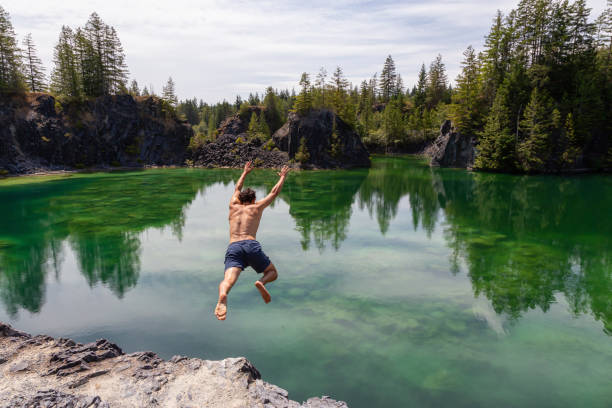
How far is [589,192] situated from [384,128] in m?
67.2

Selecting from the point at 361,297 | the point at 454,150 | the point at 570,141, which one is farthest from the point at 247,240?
the point at 454,150

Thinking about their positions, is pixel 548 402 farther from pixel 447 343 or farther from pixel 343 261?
pixel 343 261

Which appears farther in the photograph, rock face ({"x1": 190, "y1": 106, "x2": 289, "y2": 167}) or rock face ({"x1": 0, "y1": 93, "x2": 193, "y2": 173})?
rock face ({"x1": 190, "y1": 106, "x2": 289, "y2": 167})

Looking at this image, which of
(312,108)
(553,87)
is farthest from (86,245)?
(553,87)

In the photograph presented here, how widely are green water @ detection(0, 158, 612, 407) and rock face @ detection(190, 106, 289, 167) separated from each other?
49.8m

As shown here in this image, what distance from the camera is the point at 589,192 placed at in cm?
3725

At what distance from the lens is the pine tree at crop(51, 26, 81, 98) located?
2692 inches

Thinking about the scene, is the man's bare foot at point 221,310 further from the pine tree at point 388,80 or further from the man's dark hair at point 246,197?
the pine tree at point 388,80

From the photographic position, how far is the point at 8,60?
6222 cm

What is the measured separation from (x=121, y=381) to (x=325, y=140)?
66.6 metres

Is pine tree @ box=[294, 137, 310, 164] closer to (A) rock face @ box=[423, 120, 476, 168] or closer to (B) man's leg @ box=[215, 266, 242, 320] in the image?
(A) rock face @ box=[423, 120, 476, 168]

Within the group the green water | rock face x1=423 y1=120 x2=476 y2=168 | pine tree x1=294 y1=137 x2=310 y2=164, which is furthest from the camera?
pine tree x1=294 y1=137 x2=310 y2=164

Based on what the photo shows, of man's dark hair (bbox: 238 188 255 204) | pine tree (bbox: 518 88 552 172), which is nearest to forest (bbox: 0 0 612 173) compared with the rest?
pine tree (bbox: 518 88 552 172)

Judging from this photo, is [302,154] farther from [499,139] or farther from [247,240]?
[247,240]
